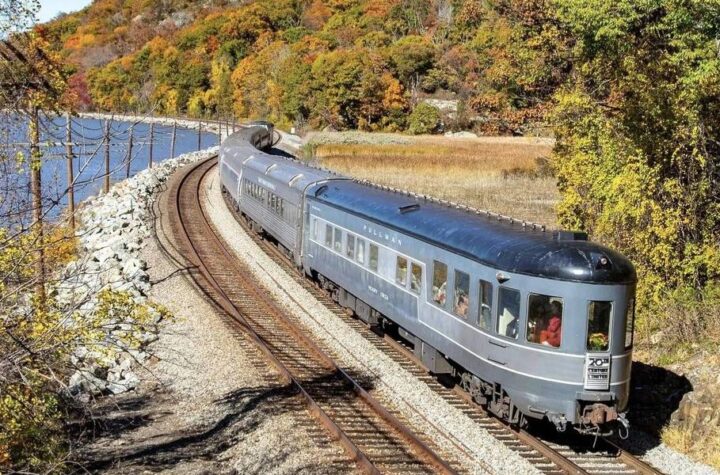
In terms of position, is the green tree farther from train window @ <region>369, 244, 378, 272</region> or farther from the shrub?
the shrub

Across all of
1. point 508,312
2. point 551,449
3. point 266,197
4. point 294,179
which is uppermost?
point 294,179

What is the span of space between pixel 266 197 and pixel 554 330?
16737 mm

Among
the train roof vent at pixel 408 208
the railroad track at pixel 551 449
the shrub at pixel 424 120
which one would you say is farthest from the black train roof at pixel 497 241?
the shrub at pixel 424 120

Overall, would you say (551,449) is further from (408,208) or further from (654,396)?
(408,208)

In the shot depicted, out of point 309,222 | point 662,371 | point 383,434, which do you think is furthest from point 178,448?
point 309,222

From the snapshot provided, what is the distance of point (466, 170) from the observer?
40344 mm

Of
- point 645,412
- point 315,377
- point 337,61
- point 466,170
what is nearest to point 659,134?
point 645,412

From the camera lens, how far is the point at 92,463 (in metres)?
11.1

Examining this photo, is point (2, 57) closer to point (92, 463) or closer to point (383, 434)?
point (92, 463)

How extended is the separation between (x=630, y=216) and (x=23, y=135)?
1285cm

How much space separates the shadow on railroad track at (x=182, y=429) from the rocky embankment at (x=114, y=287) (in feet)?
2.24

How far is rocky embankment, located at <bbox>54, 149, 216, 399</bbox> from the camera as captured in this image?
8.73 meters

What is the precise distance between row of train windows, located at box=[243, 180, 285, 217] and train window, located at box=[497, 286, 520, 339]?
13.2m

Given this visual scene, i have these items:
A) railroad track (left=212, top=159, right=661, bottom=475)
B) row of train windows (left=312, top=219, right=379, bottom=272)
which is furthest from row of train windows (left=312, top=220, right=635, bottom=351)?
row of train windows (left=312, top=219, right=379, bottom=272)
